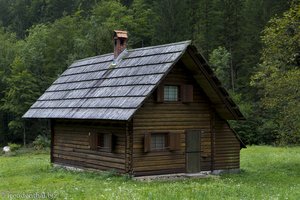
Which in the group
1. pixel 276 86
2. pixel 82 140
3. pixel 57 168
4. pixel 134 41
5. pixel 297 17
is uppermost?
pixel 134 41

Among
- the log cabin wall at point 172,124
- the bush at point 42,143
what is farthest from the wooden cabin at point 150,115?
the bush at point 42,143

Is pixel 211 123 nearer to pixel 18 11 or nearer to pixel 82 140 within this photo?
pixel 82 140

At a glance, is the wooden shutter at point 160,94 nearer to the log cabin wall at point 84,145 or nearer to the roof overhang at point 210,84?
the roof overhang at point 210,84

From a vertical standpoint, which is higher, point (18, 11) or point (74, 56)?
point (18, 11)

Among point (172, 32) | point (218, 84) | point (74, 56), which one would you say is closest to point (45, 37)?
point (74, 56)

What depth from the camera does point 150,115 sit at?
70.5 ft

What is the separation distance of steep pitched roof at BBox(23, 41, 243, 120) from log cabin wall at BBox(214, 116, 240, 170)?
2.43 ft

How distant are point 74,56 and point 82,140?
114 feet

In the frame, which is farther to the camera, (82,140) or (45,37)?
(45,37)

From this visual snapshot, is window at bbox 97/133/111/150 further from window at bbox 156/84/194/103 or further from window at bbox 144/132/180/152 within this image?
window at bbox 156/84/194/103

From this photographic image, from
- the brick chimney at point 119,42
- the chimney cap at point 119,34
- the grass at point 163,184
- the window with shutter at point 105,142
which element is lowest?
the grass at point 163,184

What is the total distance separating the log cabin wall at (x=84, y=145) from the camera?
70.7 ft

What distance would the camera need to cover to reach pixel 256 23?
57.1 metres

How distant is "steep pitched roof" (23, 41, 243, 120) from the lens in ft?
68.1
